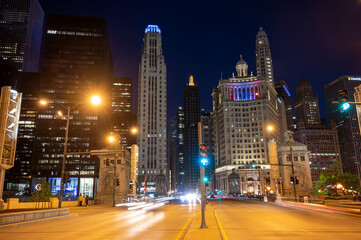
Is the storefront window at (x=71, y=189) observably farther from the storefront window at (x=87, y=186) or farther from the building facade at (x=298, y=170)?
the building facade at (x=298, y=170)

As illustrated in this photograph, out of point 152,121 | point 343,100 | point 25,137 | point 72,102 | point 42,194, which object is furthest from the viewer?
point 25,137

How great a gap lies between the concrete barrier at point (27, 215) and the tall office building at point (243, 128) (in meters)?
131

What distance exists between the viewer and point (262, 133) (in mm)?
156625

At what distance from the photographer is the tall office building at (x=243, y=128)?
5974 inches

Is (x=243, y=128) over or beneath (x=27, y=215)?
over

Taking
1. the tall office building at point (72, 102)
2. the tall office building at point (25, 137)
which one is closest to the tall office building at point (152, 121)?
the tall office building at point (72, 102)

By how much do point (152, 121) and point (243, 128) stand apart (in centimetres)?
5825

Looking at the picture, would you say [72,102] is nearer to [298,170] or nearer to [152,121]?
[152,121]

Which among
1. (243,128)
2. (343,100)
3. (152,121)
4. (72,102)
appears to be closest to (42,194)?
(343,100)

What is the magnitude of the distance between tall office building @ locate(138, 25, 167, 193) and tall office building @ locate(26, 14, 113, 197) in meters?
26.4

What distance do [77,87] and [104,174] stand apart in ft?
409

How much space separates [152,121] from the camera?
6998 inches

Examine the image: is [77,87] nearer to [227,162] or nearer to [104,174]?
[227,162]

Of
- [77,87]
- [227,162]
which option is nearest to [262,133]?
[227,162]
